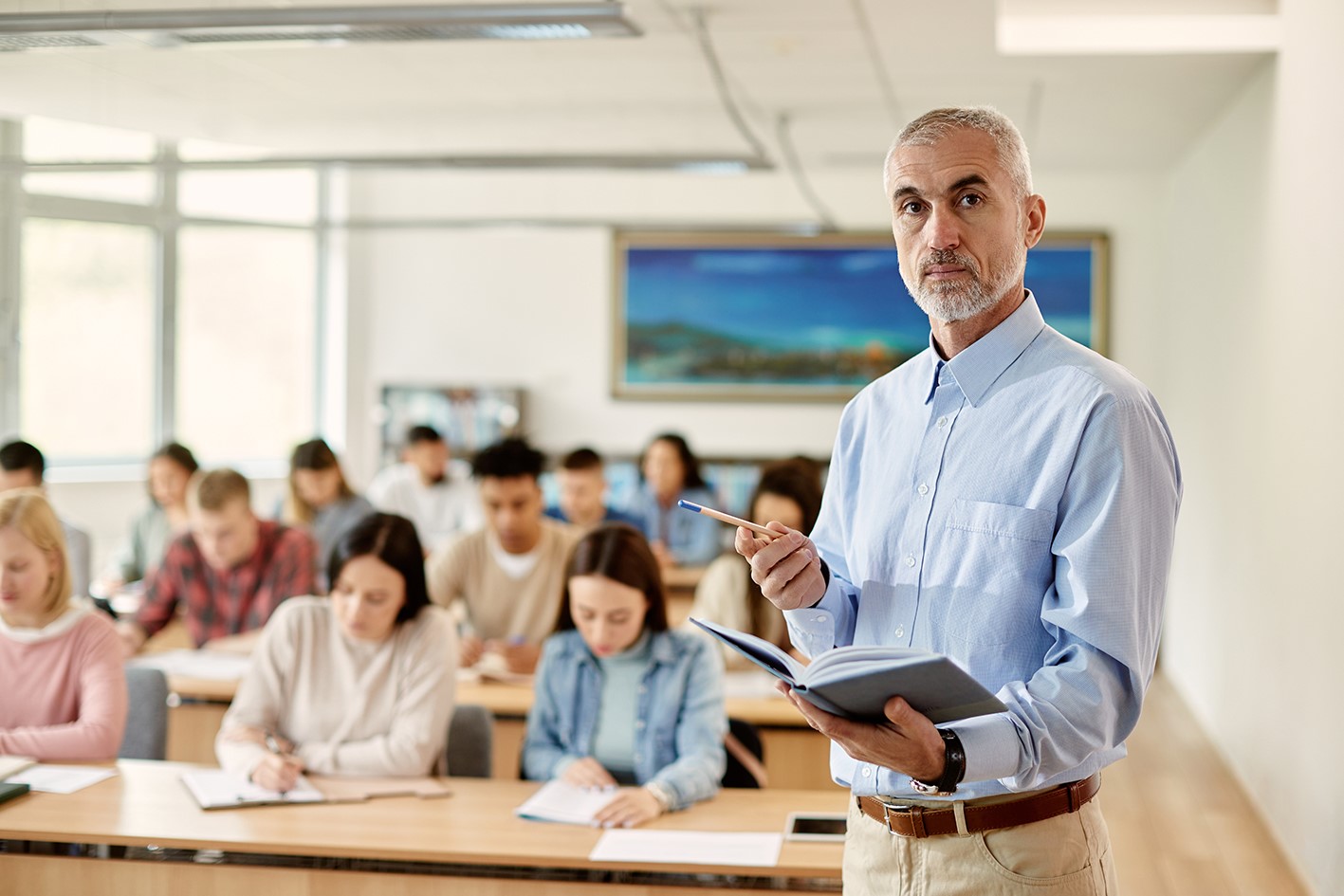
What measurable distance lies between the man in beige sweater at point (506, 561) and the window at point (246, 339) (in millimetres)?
4564

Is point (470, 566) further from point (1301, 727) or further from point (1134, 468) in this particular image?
point (1134, 468)

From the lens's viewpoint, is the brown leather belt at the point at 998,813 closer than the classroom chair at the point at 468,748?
Yes

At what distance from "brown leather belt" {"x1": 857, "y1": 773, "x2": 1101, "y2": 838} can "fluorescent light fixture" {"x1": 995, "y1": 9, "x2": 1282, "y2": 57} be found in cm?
455

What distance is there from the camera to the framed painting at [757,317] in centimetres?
966

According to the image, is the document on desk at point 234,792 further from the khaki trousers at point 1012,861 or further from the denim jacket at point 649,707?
the khaki trousers at point 1012,861

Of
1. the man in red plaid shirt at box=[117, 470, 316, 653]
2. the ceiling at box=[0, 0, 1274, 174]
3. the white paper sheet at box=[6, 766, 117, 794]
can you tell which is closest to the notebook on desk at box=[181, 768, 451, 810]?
the white paper sheet at box=[6, 766, 117, 794]

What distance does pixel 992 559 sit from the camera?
172 centimetres

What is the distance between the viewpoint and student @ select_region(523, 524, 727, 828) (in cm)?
343

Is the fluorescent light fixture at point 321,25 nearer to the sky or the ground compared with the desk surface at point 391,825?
nearer to the sky

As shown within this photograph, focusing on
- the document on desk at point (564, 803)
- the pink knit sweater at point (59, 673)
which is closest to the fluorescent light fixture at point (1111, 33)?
Answer: the document on desk at point (564, 803)

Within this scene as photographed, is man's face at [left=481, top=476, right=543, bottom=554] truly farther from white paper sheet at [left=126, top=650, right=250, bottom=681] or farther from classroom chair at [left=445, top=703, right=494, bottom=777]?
classroom chair at [left=445, top=703, right=494, bottom=777]

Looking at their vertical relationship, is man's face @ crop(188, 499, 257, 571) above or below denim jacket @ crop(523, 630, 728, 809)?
above

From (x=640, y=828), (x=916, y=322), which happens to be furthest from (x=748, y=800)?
(x=916, y=322)

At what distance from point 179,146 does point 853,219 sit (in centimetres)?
480
